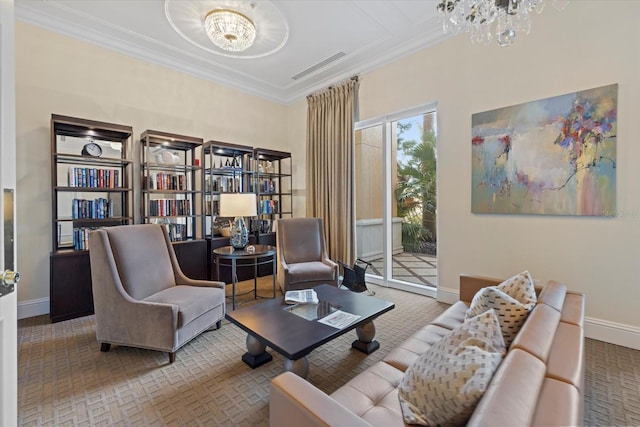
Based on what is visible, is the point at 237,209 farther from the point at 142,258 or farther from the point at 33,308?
the point at 33,308

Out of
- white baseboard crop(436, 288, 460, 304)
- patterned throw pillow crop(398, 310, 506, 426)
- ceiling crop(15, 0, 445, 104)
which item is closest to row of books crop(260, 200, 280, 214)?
ceiling crop(15, 0, 445, 104)

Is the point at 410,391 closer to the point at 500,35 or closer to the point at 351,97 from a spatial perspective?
the point at 500,35

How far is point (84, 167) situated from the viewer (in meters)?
3.46

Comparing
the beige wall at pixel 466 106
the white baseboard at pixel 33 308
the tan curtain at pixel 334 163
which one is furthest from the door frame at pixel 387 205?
the white baseboard at pixel 33 308

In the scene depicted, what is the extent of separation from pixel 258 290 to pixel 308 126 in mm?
2903

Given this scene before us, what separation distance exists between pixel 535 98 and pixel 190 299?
374 centimetres

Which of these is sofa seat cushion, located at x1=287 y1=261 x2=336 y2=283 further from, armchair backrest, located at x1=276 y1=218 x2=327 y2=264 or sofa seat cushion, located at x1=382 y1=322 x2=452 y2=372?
sofa seat cushion, located at x1=382 y1=322 x2=452 y2=372

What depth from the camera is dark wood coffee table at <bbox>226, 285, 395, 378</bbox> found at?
1.71 meters

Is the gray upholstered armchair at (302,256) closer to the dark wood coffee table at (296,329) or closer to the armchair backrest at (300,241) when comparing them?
the armchair backrest at (300,241)

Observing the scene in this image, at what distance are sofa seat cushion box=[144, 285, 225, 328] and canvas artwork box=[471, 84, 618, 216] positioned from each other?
291 cm

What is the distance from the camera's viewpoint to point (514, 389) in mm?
774

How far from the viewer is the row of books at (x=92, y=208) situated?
324 cm

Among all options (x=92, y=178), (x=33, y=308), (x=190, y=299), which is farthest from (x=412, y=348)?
(x=33, y=308)

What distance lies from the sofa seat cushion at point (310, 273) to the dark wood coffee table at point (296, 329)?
75 centimetres
